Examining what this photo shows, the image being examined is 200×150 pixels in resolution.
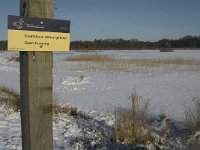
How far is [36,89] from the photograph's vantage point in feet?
9.02

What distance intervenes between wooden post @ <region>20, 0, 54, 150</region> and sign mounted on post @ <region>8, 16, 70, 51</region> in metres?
0.07

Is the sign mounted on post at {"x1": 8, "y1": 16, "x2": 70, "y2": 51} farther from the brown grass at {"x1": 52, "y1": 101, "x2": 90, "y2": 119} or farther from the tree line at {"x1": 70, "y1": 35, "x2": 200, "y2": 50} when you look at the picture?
the tree line at {"x1": 70, "y1": 35, "x2": 200, "y2": 50}

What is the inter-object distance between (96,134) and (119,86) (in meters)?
7.14

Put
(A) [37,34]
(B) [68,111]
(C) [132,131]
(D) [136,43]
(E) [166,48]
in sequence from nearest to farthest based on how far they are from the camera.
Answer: (A) [37,34] < (C) [132,131] < (B) [68,111] < (E) [166,48] < (D) [136,43]

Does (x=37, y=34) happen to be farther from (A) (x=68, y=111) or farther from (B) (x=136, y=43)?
(B) (x=136, y=43)

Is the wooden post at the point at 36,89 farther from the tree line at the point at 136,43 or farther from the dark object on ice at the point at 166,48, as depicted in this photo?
the tree line at the point at 136,43

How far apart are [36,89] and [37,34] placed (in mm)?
445

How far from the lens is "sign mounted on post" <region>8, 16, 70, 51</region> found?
2.54 meters

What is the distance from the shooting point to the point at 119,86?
42.6ft

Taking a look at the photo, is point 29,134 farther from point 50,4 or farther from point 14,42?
point 50,4

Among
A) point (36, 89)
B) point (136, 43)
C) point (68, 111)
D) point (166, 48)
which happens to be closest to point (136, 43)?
point (136, 43)

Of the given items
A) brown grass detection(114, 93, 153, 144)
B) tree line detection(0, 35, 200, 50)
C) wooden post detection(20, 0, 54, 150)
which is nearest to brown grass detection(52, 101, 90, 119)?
brown grass detection(114, 93, 153, 144)

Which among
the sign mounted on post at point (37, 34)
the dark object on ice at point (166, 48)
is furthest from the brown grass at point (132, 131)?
the dark object on ice at point (166, 48)

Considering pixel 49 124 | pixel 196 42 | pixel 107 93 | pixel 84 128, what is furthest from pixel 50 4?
pixel 196 42
